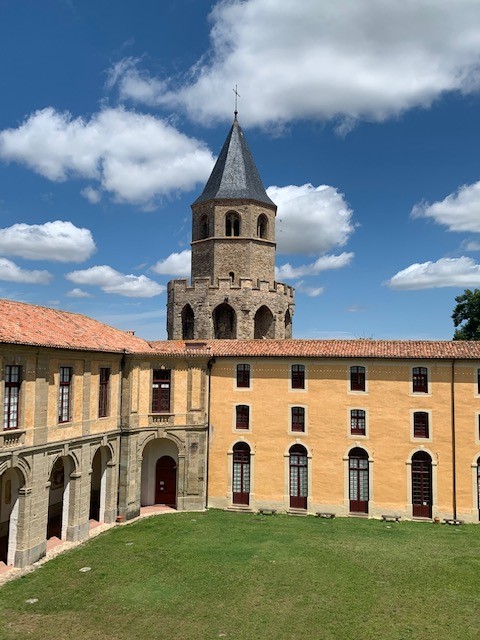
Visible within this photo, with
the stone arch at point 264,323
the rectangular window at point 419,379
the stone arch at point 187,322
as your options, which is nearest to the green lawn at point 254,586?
the rectangular window at point 419,379

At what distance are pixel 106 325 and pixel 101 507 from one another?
12.0 meters

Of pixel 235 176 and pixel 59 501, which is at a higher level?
pixel 235 176

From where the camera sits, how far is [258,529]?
3075 centimetres

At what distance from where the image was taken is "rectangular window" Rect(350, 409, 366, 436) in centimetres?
3466

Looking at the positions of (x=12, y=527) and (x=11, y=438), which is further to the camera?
(x=12, y=527)

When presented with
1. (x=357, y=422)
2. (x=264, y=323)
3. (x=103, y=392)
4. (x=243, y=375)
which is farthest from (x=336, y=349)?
(x=264, y=323)

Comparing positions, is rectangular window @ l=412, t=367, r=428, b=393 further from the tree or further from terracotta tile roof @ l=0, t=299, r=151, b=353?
the tree

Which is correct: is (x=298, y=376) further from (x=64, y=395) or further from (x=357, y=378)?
(x=64, y=395)

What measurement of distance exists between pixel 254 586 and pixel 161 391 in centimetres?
1599

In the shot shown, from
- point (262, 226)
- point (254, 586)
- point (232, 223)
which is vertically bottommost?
point (254, 586)

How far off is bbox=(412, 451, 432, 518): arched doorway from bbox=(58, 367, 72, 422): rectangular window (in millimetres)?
21587

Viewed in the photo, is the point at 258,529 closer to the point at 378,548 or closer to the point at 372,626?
the point at 378,548

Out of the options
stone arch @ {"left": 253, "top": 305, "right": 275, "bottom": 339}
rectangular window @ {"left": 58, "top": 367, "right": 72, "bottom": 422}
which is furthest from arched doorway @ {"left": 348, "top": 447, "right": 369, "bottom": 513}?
stone arch @ {"left": 253, "top": 305, "right": 275, "bottom": 339}

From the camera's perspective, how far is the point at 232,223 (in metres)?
53.8
